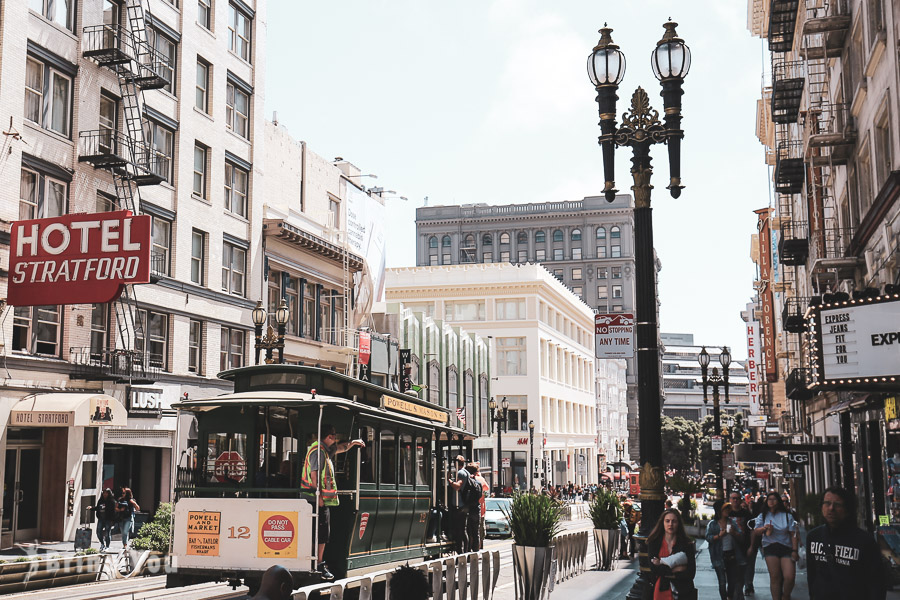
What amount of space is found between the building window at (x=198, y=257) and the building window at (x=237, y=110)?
491cm

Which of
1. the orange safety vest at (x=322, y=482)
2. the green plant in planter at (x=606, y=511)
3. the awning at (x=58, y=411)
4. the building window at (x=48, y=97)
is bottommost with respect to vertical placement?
the green plant in planter at (x=606, y=511)

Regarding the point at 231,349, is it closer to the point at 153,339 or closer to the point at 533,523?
the point at 153,339

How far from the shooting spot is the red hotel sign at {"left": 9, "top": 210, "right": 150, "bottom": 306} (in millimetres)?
20859

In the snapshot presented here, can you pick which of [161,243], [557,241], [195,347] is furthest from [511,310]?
[557,241]

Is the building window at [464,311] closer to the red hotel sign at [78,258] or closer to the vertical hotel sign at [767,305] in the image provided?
the vertical hotel sign at [767,305]

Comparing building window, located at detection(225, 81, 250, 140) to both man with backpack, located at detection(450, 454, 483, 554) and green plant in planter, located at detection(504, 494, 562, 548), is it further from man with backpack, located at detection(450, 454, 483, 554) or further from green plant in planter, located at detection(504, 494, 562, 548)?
green plant in planter, located at detection(504, 494, 562, 548)

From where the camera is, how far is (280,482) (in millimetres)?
13234

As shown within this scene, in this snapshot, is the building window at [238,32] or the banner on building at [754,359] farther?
the banner on building at [754,359]

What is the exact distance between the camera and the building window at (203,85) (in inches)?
1403

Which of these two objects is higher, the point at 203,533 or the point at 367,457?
the point at 367,457

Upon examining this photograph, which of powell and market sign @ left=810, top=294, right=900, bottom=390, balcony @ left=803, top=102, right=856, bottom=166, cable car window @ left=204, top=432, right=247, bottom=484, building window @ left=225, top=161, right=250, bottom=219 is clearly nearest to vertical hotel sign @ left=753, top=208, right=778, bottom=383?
balcony @ left=803, top=102, right=856, bottom=166

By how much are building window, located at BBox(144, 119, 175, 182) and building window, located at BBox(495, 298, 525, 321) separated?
159 ft

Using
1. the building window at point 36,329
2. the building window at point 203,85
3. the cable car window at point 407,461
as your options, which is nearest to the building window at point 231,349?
the building window at point 203,85

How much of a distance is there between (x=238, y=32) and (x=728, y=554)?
103 feet
